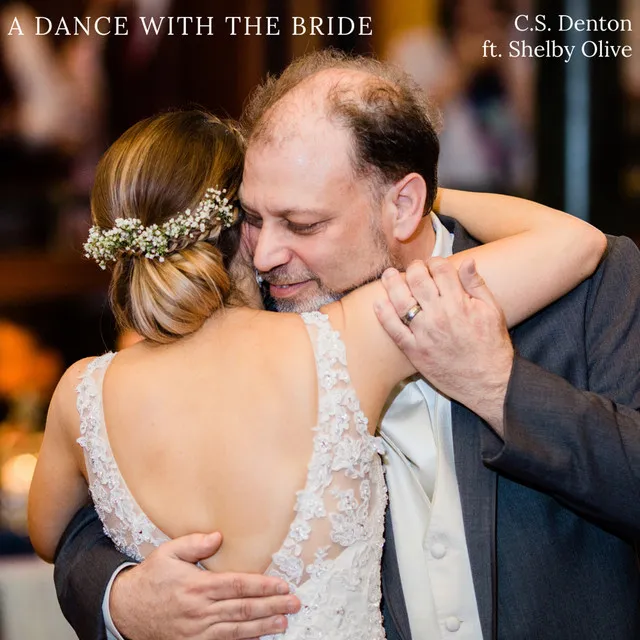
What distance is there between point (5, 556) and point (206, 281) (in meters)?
2.47

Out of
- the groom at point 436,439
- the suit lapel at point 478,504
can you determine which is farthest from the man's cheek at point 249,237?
the suit lapel at point 478,504

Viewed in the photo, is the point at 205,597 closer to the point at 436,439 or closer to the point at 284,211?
the point at 436,439

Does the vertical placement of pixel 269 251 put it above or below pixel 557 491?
above

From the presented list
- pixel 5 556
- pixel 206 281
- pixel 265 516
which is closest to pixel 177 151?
pixel 206 281

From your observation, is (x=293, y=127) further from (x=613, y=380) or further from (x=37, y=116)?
(x=37, y=116)

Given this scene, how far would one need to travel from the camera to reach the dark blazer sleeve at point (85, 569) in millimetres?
2070

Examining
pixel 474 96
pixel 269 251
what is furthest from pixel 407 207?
pixel 474 96

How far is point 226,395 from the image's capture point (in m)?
1.79

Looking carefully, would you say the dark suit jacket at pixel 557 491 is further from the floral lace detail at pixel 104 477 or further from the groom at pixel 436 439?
the floral lace detail at pixel 104 477

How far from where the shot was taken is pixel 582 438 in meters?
1.84

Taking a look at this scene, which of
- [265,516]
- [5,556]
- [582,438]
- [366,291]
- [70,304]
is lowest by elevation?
[5,556]

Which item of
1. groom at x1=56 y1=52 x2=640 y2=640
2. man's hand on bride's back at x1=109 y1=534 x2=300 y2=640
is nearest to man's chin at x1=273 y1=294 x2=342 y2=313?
groom at x1=56 y1=52 x2=640 y2=640

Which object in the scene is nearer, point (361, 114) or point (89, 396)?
point (89, 396)

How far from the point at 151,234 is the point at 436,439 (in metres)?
0.77
